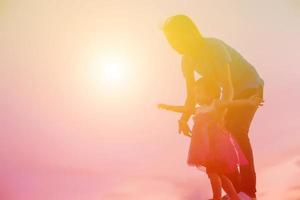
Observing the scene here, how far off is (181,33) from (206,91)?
442mm

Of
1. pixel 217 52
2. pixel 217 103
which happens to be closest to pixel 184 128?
pixel 217 103

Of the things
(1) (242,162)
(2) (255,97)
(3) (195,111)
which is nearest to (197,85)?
(3) (195,111)

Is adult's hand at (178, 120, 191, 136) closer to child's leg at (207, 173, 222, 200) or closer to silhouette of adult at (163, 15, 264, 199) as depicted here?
silhouette of adult at (163, 15, 264, 199)

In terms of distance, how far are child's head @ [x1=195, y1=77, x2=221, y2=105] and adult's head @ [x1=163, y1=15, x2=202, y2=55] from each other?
10.1 inches

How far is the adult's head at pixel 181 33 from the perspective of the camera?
3.28 metres

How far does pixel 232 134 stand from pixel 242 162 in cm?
34

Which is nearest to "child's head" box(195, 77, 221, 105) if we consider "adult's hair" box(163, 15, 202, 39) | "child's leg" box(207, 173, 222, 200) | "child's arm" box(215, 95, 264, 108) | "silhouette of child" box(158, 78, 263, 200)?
"silhouette of child" box(158, 78, 263, 200)

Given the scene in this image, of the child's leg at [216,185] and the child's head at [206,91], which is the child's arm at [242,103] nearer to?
the child's head at [206,91]

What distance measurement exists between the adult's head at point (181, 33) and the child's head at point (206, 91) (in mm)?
256

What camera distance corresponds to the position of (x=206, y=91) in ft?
11.0

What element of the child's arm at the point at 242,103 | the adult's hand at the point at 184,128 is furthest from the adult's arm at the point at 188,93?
the child's arm at the point at 242,103

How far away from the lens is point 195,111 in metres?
3.28

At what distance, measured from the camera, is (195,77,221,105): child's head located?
10.9 ft

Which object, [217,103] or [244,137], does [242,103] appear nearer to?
[217,103]
